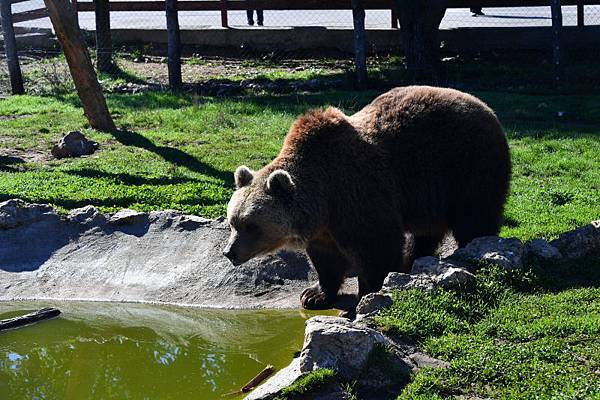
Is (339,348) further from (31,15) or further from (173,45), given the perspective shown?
(31,15)

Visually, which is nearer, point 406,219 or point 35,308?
point 406,219

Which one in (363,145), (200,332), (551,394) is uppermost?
(363,145)

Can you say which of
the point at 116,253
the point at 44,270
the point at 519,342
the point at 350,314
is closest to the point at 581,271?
the point at 519,342

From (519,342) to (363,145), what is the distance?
8.63ft

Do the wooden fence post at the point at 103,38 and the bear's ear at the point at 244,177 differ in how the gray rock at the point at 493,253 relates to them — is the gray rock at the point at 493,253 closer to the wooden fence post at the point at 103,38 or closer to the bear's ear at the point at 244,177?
the bear's ear at the point at 244,177

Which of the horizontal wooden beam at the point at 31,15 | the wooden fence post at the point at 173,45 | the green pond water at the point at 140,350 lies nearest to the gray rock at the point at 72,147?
the green pond water at the point at 140,350

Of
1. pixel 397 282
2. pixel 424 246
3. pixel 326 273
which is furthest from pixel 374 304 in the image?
pixel 424 246

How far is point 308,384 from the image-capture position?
5.82 metres

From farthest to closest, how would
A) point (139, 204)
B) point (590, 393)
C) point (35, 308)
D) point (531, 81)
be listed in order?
point (531, 81) → point (139, 204) → point (35, 308) → point (590, 393)

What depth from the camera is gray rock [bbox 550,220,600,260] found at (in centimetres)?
769

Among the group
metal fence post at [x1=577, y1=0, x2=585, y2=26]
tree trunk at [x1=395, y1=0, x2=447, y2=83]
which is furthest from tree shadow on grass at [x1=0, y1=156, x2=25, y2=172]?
metal fence post at [x1=577, y1=0, x2=585, y2=26]

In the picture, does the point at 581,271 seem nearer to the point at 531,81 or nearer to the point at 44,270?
the point at 44,270

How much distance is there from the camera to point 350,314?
26.5 feet

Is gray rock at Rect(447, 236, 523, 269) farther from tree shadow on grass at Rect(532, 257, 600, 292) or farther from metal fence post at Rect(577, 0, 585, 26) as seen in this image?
metal fence post at Rect(577, 0, 585, 26)
